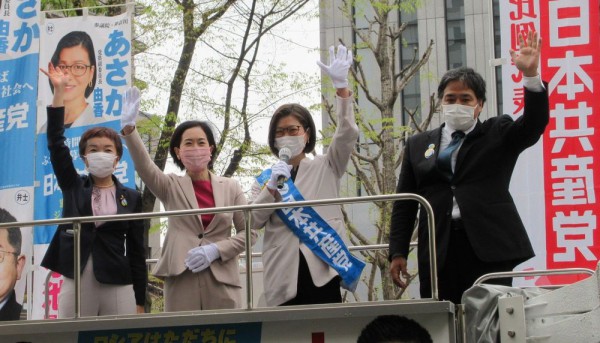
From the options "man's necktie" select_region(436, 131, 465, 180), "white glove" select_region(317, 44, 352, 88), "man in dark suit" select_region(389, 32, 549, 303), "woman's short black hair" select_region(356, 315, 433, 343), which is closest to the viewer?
"woman's short black hair" select_region(356, 315, 433, 343)

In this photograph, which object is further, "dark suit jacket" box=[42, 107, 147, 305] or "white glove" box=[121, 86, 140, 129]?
"white glove" box=[121, 86, 140, 129]

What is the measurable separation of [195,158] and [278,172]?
2.44 feet

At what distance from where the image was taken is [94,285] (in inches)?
250

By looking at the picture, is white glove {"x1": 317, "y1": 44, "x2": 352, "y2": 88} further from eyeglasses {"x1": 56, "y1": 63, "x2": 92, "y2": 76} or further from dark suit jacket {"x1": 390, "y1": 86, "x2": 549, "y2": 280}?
eyeglasses {"x1": 56, "y1": 63, "x2": 92, "y2": 76}

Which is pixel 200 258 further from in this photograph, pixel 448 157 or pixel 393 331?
pixel 448 157

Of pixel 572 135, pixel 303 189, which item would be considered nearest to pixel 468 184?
pixel 303 189

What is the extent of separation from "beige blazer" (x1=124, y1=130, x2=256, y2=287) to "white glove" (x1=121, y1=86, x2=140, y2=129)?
0.30 ft

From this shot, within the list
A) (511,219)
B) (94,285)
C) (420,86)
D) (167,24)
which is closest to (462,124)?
(511,219)

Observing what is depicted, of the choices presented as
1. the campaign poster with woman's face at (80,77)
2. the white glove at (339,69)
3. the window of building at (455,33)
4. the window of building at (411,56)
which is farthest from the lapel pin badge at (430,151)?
the window of building at (455,33)

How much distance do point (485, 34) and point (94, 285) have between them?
25067 mm

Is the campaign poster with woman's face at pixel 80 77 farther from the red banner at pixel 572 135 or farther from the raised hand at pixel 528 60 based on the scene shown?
the raised hand at pixel 528 60

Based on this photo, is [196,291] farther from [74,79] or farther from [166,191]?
[74,79]

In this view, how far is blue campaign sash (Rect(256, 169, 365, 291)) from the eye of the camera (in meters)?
6.03

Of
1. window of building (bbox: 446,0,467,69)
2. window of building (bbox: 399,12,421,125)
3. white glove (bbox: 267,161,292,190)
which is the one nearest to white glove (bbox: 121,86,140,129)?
white glove (bbox: 267,161,292,190)
